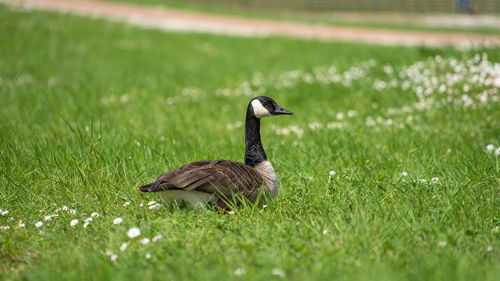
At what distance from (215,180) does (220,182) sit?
0.05 m

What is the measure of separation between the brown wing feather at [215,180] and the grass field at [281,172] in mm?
213

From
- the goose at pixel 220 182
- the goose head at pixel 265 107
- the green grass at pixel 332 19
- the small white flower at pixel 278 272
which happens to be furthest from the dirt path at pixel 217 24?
the small white flower at pixel 278 272

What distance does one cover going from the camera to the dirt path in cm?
1923

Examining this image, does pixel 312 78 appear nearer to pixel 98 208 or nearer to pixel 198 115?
pixel 198 115

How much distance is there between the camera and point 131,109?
7777 mm

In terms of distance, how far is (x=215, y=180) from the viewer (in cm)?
336

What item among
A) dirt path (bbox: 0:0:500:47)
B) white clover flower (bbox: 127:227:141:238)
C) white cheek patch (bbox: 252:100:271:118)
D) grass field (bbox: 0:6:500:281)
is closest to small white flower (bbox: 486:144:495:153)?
grass field (bbox: 0:6:500:281)

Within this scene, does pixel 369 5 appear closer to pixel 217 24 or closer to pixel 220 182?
pixel 217 24

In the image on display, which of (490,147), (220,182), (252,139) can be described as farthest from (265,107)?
(490,147)

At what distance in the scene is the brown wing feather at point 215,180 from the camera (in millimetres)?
3242

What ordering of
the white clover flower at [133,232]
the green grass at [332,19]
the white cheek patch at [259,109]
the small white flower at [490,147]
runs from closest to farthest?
1. the white clover flower at [133,232]
2. the white cheek patch at [259,109]
3. the small white flower at [490,147]
4. the green grass at [332,19]

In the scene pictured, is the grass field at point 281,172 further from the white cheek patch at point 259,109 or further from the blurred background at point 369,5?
the blurred background at point 369,5

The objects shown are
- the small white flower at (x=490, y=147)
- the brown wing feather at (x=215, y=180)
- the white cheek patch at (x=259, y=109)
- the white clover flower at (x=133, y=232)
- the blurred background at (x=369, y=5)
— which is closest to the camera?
the white clover flower at (x=133, y=232)

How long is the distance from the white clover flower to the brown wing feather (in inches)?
13.5
